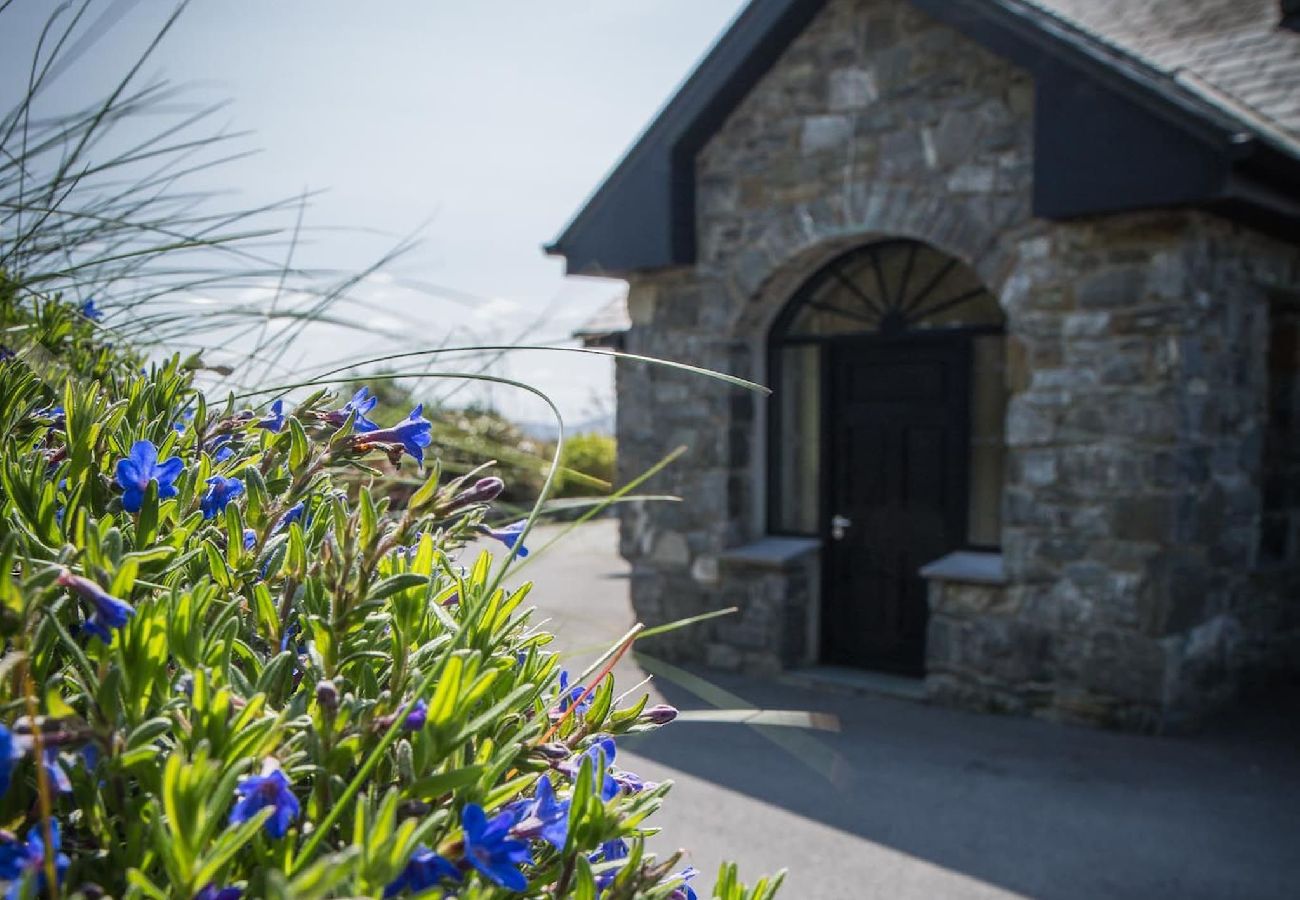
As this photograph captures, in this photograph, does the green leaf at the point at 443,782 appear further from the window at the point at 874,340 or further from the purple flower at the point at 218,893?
the window at the point at 874,340

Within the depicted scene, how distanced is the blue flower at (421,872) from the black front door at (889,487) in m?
5.62

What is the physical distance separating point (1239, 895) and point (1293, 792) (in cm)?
118

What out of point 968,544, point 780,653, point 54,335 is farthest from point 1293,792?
point 54,335

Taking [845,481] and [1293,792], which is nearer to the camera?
[1293,792]

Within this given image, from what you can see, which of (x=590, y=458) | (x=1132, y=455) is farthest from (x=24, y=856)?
(x=590, y=458)

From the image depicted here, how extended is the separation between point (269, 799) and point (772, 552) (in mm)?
5865

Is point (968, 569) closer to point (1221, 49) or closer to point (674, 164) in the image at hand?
point (674, 164)

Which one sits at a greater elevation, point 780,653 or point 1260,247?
point 1260,247

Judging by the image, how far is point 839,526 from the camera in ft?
21.3

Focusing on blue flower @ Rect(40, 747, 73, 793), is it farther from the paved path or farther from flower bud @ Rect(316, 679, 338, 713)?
the paved path

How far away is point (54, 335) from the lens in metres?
1.46

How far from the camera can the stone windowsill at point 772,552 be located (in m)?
6.25

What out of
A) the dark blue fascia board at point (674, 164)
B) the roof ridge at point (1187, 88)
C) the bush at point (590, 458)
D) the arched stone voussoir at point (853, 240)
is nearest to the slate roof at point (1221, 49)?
the roof ridge at point (1187, 88)

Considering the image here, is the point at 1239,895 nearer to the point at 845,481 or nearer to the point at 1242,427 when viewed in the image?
the point at 1242,427
